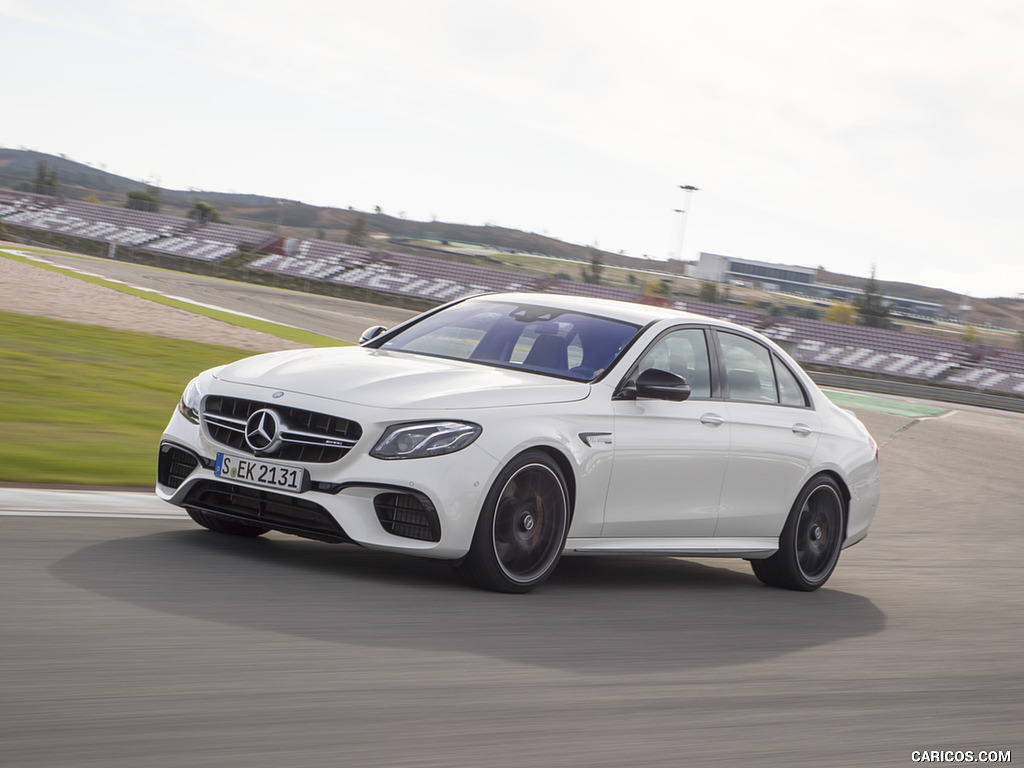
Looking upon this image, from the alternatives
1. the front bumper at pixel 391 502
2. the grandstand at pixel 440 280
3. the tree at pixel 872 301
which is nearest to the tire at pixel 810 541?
the front bumper at pixel 391 502

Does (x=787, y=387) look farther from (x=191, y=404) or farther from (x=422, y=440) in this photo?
(x=191, y=404)

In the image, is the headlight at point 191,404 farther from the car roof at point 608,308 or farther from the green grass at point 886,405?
the green grass at point 886,405

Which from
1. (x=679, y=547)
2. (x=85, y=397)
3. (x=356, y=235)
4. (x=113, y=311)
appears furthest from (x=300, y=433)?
(x=356, y=235)

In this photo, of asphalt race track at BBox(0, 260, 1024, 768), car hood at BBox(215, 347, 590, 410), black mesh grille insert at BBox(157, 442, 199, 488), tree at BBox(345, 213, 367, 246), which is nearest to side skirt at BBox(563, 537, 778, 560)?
asphalt race track at BBox(0, 260, 1024, 768)

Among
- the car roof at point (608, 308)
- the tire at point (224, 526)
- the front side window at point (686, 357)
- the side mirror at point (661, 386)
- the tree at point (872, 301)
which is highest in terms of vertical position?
the tree at point (872, 301)

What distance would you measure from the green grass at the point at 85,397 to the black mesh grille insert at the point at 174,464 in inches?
85.1

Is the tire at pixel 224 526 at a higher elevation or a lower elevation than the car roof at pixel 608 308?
lower

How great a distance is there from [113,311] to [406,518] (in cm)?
2126

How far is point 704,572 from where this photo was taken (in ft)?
27.2

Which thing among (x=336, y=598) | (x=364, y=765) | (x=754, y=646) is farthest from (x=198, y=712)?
(x=754, y=646)

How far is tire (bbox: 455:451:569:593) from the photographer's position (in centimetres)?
580

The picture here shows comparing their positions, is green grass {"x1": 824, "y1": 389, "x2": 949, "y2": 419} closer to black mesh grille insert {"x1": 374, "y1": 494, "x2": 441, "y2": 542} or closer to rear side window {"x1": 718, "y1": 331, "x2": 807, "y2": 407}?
rear side window {"x1": 718, "y1": 331, "x2": 807, "y2": 407}

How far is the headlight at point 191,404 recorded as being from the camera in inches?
244

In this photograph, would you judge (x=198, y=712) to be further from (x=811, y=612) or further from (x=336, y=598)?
(x=811, y=612)
